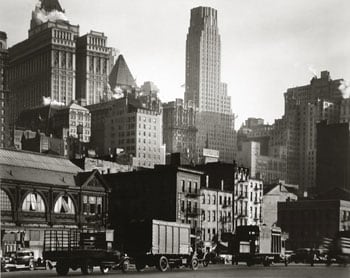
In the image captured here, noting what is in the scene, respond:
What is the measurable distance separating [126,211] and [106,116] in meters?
105

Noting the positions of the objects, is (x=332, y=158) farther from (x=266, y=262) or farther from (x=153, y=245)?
(x=153, y=245)

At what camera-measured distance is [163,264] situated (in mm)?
41906

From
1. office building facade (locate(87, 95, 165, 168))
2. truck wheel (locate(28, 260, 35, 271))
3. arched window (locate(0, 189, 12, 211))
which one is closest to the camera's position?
truck wheel (locate(28, 260, 35, 271))

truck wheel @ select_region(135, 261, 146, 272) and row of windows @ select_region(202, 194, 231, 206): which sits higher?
row of windows @ select_region(202, 194, 231, 206)

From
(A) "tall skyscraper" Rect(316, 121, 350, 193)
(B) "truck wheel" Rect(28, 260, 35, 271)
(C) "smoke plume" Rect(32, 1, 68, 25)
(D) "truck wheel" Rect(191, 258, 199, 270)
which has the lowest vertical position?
(B) "truck wheel" Rect(28, 260, 35, 271)

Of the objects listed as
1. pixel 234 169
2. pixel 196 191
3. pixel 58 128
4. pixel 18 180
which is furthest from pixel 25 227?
pixel 58 128

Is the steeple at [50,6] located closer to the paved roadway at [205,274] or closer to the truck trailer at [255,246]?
the truck trailer at [255,246]

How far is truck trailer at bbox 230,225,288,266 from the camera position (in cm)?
5503

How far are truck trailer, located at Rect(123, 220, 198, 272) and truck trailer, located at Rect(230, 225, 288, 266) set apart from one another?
11535 millimetres

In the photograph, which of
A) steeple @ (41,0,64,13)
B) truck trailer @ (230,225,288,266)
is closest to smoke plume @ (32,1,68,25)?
steeple @ (41,0,64,13)

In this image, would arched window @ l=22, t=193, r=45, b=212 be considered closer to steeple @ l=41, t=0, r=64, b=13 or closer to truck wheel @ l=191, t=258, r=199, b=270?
truck wheel @ l=191, t=258, r=199, b=270

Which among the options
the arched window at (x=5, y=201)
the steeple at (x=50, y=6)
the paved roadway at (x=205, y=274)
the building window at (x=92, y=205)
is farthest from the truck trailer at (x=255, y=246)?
the steeple at (x=50, y=6)

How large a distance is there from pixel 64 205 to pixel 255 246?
21107 millimetres

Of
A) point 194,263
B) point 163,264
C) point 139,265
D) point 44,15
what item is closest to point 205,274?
point 163,264
